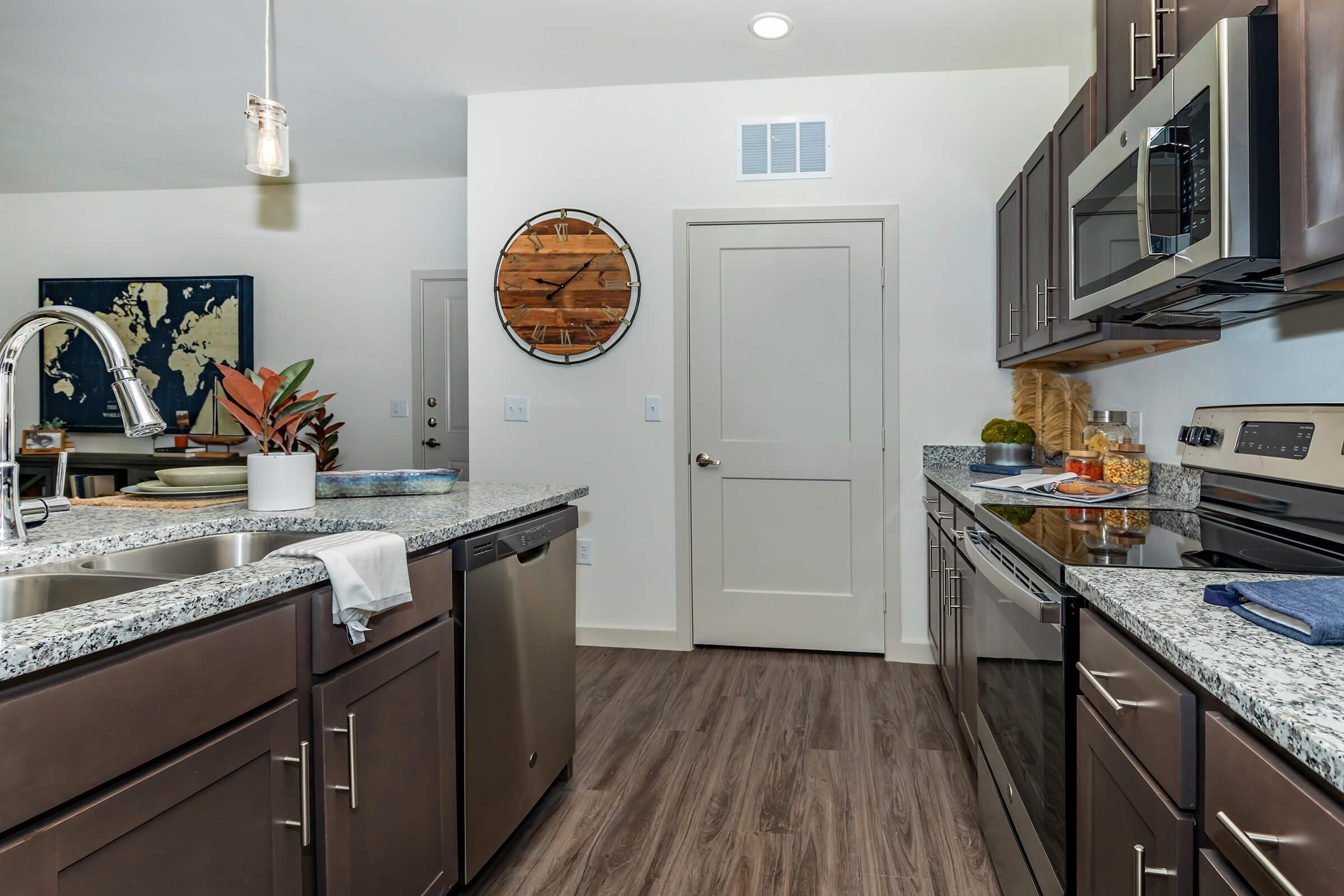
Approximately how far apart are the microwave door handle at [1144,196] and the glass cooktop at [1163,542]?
55cm

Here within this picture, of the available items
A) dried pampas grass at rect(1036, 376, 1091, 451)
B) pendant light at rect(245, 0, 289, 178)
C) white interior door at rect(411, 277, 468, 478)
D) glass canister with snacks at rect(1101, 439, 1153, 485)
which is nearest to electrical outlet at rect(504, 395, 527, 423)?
white interior door at rect(411, 277, 468, 478)

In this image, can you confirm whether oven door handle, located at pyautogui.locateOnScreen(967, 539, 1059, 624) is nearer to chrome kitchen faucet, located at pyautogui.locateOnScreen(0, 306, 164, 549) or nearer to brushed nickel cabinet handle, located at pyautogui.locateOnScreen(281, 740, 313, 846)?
brushed nickel cabinet handle, located at pyautogui.locateOnScreen(281, 740, 313, 846)

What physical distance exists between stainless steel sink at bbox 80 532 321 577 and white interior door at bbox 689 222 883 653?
Result: 7.18ft

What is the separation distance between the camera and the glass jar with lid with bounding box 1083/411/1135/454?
2354 mm

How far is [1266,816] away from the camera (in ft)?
2.24

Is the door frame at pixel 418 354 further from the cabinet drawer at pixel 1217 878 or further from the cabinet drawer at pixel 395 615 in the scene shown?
the cabinet drawer at pixel 1217 878

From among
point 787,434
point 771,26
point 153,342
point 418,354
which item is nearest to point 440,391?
point 418,354

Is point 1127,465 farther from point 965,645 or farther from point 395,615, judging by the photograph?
point 395,615

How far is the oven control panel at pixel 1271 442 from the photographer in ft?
4.74


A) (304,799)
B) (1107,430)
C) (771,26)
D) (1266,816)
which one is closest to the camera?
(1266,816)

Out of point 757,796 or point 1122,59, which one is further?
point 757,796

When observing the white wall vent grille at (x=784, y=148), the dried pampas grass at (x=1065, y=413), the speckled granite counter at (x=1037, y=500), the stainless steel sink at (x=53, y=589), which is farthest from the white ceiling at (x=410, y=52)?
the stainless steel sink at (x=53, y=589)

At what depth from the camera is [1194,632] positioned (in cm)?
86

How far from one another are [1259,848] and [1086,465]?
194 centimetres
